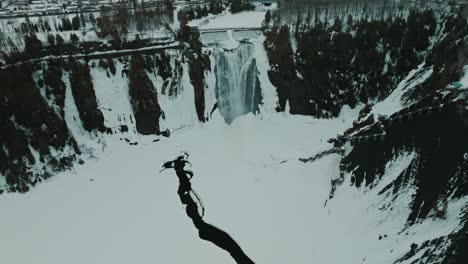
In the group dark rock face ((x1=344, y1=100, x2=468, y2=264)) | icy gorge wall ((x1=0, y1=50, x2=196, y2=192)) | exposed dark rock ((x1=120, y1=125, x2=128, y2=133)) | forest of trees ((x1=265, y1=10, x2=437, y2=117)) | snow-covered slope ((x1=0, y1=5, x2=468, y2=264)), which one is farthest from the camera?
forest of trees ((x1=265, y1=10, x2=437, y2=117))

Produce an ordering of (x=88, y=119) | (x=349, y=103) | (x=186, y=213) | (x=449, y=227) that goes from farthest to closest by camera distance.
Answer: (x=349, y=103), (x=88, y=119), (x=186, y=213), (x=449, y=227)

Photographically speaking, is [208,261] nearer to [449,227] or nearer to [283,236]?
[283,236]

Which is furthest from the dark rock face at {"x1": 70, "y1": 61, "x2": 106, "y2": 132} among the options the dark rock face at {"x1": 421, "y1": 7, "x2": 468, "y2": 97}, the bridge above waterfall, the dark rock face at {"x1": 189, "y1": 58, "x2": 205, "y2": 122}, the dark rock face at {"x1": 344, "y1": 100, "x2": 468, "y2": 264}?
the dark rock face at {"x1": 421, "y1": 7, "x2": 468, "y2": 97}

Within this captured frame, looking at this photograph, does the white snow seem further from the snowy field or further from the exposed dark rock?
the snowy field

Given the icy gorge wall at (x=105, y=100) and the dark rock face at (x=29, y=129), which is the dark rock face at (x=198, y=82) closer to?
the icy gorge wall at (x=105, y=100)

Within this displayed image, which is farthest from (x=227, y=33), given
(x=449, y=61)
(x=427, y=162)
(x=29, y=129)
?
(x=427, y=162)

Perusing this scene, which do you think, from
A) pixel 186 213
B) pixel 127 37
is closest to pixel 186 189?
pixel 186 213

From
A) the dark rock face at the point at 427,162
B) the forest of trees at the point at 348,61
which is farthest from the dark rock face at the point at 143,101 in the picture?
the dark rock face at the point at 427,162
